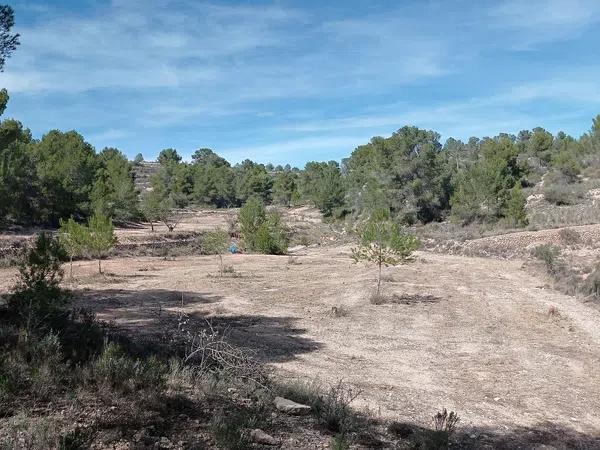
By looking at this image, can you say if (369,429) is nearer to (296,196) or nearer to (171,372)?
(171,372)

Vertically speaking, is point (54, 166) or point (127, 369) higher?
point (54, 166)

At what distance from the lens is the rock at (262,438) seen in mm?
6922

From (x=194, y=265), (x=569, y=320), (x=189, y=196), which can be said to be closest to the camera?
(x=569, y=320)

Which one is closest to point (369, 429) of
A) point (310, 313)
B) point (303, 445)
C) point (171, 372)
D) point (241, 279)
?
point (303, 445)

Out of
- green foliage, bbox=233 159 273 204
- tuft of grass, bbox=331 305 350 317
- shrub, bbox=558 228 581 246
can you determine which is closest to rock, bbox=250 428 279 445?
tuft of grass, bbox=331 305 350 317

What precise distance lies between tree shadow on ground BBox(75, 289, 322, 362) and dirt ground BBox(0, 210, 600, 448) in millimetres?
71

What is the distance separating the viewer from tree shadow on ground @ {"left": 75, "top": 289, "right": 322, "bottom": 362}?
1435cm

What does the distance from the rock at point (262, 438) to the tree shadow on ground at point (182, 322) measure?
4.60 meters

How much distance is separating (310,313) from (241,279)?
9203 millimetres

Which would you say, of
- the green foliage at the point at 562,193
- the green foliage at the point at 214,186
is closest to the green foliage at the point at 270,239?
the green foliage at the point at 562,193

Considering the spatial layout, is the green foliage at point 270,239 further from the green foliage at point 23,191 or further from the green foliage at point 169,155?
the green foliage at point 169,155

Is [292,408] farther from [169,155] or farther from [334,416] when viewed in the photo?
[169,155]

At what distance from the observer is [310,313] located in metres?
20.5

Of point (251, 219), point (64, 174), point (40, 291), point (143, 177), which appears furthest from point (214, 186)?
point (40, 291)
